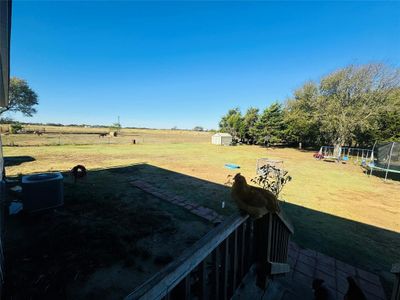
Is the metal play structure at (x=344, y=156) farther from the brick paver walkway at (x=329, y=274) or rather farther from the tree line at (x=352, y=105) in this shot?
the brick paver walkway at (x=329, y=274)

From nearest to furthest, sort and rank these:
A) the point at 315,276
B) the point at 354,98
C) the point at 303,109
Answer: the point at 315,276
the point at 354,98
the point at 303,109

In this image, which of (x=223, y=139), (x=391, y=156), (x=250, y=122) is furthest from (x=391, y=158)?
(x=250, y=122)

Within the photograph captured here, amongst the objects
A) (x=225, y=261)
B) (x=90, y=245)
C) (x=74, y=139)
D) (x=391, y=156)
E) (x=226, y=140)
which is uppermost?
(x=226, y=140)

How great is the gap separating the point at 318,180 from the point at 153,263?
28.1ft

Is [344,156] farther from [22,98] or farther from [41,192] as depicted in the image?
[22,98]

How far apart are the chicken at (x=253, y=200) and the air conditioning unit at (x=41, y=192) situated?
439cm

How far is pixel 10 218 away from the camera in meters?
3.75

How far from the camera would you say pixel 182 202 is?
16.6ft

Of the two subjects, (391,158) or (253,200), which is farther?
(391,158)

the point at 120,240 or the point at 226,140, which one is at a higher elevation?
the point at 226,140

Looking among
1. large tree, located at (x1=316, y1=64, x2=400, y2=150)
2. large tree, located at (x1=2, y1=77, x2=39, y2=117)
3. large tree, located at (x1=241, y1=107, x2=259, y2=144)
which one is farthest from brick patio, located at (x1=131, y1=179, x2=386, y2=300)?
large tree, located at (x1=2, y1=77, x2=39, y2=117)

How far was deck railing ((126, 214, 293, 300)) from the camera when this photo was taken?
2.79 feet

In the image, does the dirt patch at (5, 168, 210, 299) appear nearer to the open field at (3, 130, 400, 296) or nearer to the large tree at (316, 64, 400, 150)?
the open field at (3, 130, 400, 296)

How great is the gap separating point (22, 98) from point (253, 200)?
4565 cm
